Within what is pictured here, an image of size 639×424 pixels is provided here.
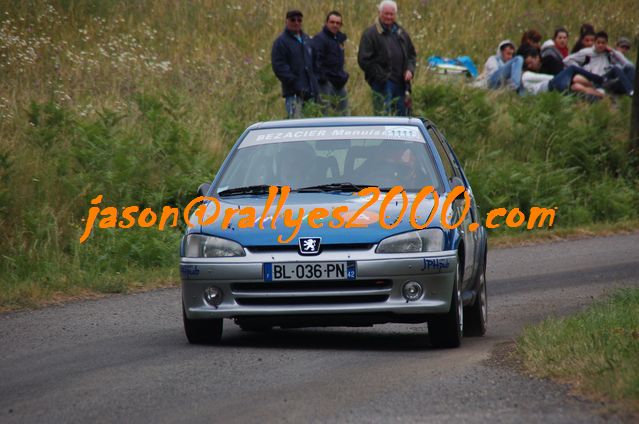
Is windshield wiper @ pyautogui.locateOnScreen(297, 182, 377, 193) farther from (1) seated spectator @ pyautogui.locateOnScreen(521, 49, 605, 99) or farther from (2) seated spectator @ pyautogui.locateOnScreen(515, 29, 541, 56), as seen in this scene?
(2) seated spectator @ pyautogui.locateOnScreen(515, 29, 541, 56)

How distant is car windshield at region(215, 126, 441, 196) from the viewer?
10367mm

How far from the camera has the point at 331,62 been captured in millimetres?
20547

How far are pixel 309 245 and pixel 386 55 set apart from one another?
11.3 metres

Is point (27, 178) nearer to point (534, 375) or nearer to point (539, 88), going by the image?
point (534, 375)

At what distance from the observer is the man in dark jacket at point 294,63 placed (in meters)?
19.5

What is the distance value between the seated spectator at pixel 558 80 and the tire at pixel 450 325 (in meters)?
16.1

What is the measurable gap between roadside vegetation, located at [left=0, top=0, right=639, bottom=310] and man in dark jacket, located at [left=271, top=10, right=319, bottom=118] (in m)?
1.26

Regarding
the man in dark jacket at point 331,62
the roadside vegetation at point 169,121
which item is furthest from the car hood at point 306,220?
the man in dark jacket at point 331,62

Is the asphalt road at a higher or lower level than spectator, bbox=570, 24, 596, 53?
lower

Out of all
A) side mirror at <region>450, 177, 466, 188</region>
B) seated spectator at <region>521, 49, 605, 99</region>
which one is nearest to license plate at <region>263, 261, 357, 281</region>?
side mirror at <region>450, 177, 466, 188</region>

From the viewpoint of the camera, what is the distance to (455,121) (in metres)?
23.2

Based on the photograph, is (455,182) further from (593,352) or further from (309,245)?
(593,352)

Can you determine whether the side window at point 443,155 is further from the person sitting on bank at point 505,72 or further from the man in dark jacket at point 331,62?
the person sitting on bank at point 505,72

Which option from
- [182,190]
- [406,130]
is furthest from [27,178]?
[406,130]
